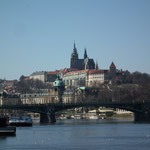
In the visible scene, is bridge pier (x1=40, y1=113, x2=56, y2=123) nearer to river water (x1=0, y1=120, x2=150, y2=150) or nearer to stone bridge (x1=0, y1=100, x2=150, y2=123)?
stone bridge (x1=0, y1=100, x2=150, y2=123)

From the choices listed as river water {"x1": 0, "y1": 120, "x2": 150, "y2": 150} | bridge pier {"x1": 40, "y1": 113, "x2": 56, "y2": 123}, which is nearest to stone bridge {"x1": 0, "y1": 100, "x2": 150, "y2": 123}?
bridge pier {"x1": 40, "y1": 113, "x2": 56, "y2": 123}

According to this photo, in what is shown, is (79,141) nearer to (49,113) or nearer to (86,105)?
(86,105)

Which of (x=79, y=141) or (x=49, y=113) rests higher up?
(x=49, y=113)

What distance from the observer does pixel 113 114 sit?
19562cm

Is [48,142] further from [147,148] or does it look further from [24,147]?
[147,148]

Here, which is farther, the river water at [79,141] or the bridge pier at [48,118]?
the bridge pier at [48,118]

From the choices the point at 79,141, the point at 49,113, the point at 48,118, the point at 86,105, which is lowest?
the point at 79,141

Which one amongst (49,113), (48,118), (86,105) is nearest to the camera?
(86,105)

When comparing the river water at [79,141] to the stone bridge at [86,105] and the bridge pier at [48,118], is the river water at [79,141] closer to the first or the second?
the stone bridge at [86,105]

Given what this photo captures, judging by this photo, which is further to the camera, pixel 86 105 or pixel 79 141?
pixel 86 105

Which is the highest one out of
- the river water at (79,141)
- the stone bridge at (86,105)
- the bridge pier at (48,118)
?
the stone bridge at (86,105)

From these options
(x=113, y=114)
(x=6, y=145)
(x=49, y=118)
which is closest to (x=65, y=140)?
(x=6, y=145)

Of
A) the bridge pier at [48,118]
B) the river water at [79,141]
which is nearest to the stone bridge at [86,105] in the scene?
the bridge pier at [48,118]

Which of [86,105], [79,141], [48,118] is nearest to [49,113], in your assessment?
[48,118]
